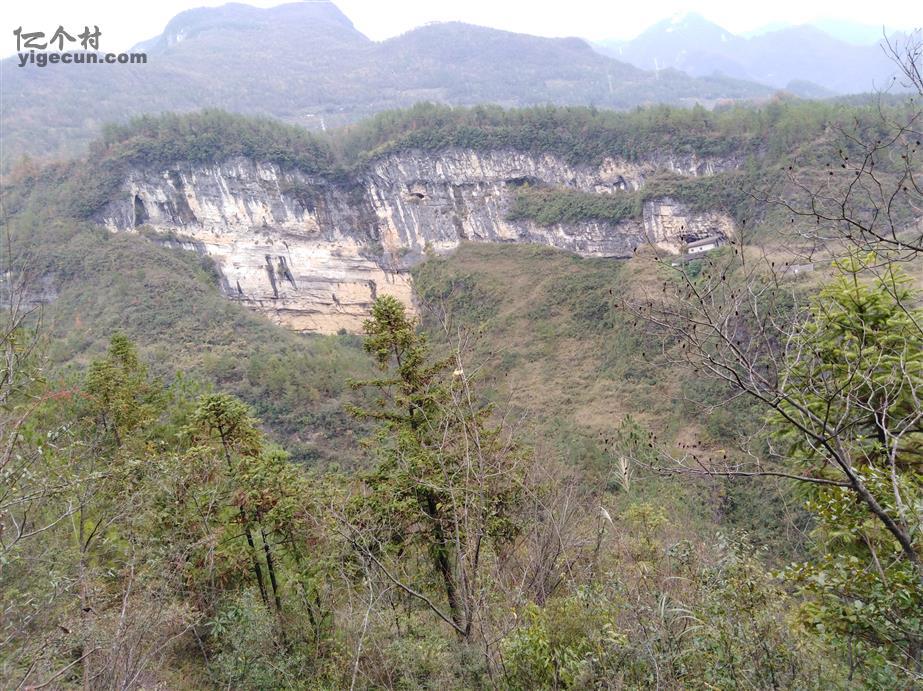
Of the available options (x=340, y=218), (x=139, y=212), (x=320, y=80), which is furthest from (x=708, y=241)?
(x=320, y=80)

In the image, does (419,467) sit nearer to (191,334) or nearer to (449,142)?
(191,334)

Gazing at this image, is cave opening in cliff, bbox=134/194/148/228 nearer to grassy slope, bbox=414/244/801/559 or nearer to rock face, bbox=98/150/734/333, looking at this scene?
rock face, bbox=98/150/734/333

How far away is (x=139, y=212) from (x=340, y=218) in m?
18.2

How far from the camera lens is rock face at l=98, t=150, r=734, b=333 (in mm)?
51625

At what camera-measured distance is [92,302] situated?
134ft

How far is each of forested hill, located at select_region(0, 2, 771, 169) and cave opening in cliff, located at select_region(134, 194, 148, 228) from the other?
136ft

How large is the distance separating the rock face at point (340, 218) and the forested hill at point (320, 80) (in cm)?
4355

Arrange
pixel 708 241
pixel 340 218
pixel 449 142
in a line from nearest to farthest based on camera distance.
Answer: pixel 708 241
pixel 449 142
pixel 340 218

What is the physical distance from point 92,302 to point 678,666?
46.7 metres

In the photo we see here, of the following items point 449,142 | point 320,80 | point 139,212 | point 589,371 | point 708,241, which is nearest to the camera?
point 589,371

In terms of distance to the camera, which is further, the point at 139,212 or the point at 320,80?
the point at 320,80

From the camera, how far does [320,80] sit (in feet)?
459

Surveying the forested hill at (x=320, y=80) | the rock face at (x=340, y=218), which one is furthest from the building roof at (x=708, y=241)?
the forested hill at (x=320, y=80)

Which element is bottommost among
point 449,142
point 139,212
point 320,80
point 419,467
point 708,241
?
point 708,241
